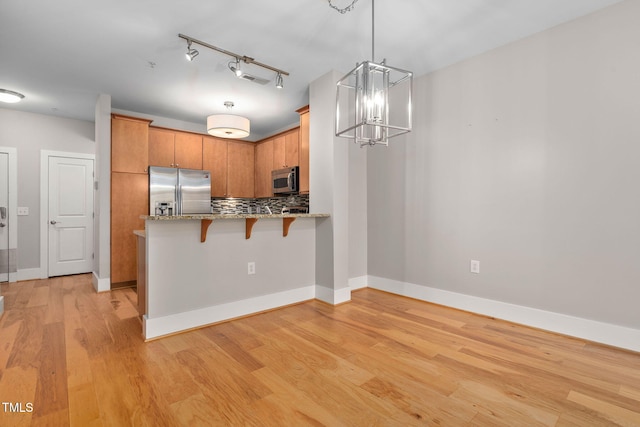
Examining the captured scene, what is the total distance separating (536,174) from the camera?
2.64m

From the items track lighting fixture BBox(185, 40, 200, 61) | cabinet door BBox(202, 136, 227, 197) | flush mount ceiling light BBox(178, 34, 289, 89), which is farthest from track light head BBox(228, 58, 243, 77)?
cabinet door BBox(202, 136, 227, 197)

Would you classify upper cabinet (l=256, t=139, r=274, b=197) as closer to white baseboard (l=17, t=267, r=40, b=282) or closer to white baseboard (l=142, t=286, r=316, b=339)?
white baseboard (l=142, t=286, r=316, b=339)

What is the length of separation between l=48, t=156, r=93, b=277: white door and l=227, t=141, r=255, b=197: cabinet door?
227 centimetres

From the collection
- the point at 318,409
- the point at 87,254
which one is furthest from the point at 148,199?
the point at 318,409

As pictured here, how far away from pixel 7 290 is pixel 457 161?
5.83 m

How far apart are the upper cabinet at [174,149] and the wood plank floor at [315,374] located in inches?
103

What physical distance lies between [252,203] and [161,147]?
1892mm

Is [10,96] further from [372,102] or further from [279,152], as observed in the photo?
[372,102]

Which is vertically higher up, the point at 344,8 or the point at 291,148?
Answer: the point at 344,8

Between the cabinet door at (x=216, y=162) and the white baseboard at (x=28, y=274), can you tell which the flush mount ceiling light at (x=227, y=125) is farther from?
the white baseboard at (x=28, y=274)

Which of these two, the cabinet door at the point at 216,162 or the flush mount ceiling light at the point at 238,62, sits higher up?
the flush mount ceiling light at the point at 238,62

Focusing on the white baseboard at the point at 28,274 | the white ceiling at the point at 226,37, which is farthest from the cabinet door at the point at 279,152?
the white baseboard at the point at 28,274

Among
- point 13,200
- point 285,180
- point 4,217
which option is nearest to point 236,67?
point 285,180

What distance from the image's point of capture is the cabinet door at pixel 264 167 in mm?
5367
